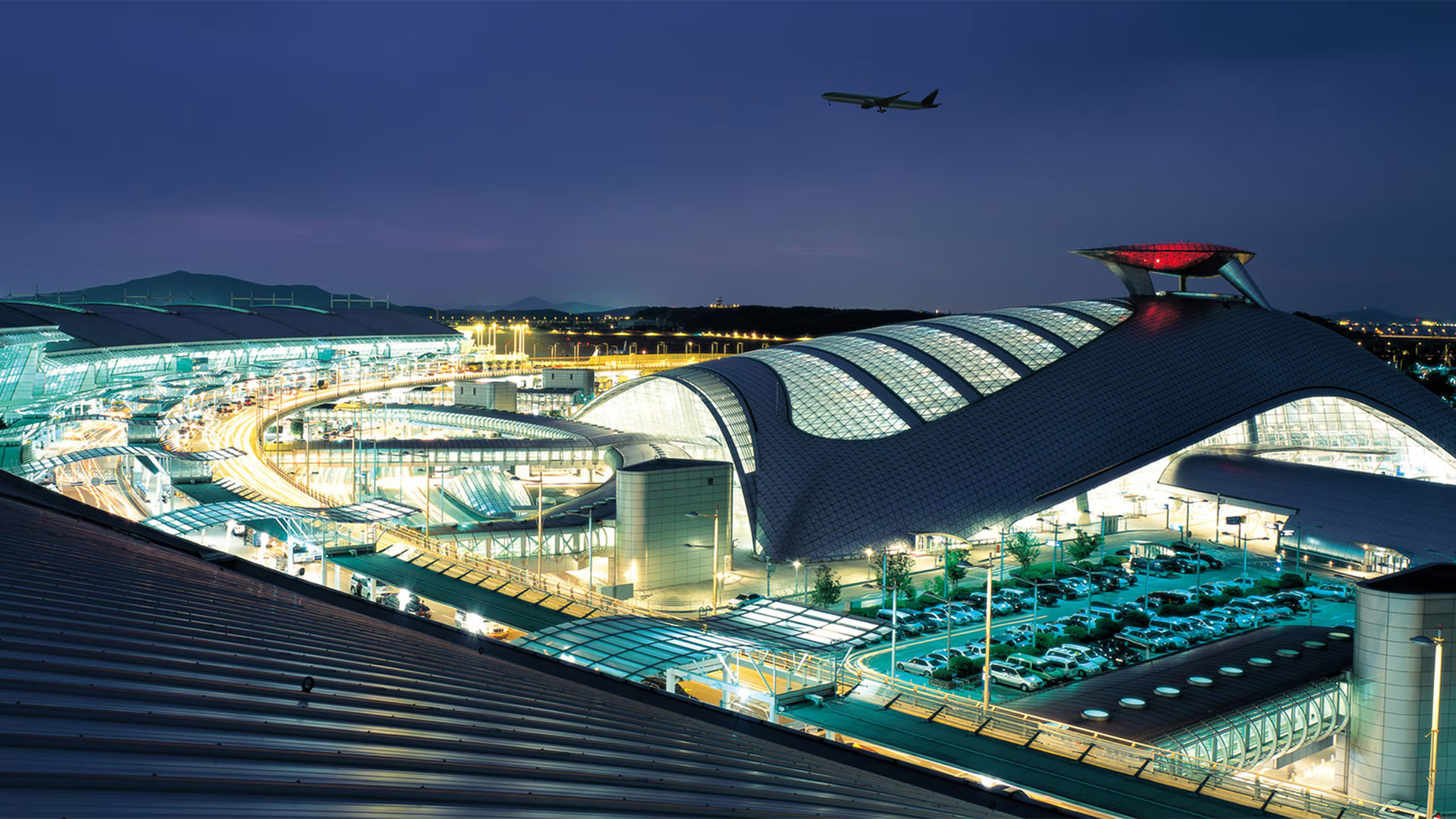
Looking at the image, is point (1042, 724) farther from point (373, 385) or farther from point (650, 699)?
point (373, 385)

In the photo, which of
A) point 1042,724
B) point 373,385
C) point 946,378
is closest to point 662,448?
point 946,378

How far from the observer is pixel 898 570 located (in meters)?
40.6

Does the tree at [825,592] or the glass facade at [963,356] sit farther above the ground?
the glass facade at [963,356]

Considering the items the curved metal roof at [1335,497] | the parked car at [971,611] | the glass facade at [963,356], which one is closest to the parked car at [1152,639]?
the parked car at [971,611]

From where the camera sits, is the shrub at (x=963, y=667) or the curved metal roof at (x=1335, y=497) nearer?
the shrub at (x=963, y=667)

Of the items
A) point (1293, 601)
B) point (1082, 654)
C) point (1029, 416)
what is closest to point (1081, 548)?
point (1029, 416)

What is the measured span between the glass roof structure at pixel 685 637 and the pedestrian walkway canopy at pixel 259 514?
14.2 m

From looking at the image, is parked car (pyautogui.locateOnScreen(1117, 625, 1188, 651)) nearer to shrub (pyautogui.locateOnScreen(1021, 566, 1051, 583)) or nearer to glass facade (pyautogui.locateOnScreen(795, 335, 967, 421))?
shrub (pyautogui.locateOnScreen(1021, 566, 1051, 583))

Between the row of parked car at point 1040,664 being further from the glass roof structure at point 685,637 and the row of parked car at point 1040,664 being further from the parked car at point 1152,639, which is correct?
the glass roof structure at point 685,637

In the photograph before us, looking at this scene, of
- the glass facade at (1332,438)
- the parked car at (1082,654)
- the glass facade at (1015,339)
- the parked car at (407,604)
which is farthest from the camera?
the glass facade at (1332,438)

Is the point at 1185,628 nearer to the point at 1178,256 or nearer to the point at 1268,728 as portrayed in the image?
the point at 1268,728

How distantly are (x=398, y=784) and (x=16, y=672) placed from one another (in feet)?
→ 11.7

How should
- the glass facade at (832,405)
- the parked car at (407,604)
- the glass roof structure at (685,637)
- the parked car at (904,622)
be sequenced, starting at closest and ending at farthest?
1. the glass roof structure at (685,637)
2. the parked car at (407,604)
3. the parked car at (904,622)
4. the glass facade at (832,405)

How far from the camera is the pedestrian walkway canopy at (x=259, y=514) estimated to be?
104 ft
